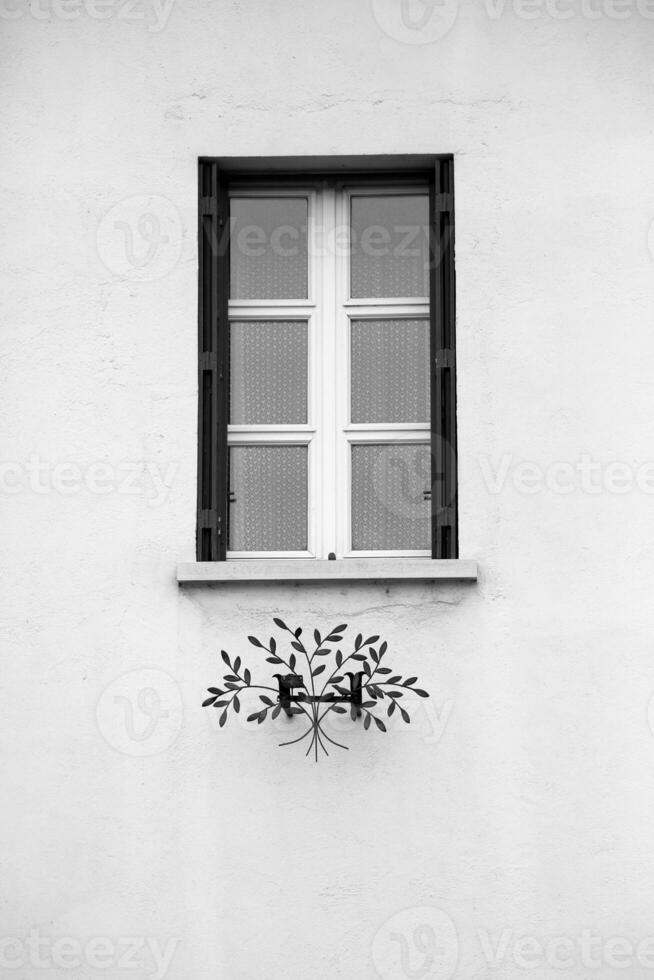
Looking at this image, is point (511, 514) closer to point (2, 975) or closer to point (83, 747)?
point (83, 747)

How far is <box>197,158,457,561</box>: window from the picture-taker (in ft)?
21.0

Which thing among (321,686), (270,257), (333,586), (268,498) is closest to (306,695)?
(321,686)

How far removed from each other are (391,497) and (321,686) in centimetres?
94

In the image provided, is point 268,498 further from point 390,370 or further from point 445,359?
point 445,359

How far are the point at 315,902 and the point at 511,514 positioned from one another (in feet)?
5.78

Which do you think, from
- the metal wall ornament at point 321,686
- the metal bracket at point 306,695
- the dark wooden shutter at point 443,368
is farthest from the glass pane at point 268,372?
the metal bracket at point 306,695

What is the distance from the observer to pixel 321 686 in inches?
236

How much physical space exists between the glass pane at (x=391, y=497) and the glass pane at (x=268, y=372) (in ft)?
1.19

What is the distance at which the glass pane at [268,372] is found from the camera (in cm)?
654

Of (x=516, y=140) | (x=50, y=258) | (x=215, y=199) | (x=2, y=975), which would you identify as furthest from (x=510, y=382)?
(x=2, y=975)

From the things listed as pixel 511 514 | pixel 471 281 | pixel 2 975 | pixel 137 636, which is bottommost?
pixel 2 975

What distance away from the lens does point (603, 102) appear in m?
6.45

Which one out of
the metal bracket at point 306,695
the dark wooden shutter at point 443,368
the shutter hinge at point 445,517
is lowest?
the metal bracket at point 306,695

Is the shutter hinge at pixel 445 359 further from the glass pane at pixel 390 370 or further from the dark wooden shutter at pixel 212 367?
the dark wooden shutter at pixel 212 367
